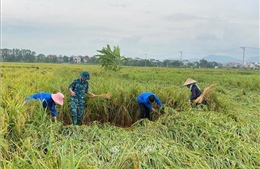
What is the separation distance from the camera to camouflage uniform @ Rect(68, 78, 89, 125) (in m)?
5.01

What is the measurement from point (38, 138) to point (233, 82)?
40.4 ft

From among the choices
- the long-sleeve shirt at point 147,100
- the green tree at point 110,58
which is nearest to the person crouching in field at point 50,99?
the long-sleeve shirt at point 147,100

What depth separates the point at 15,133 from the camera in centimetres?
319

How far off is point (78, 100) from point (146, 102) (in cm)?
129

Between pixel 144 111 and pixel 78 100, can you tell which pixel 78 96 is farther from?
pixel 144 111

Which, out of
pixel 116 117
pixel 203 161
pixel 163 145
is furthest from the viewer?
pixel 116 117

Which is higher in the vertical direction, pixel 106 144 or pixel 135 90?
pixel 135 90

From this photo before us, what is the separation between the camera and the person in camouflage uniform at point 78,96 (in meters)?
5.00

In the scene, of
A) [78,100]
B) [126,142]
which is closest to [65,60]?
[78,100]

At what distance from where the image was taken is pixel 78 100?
16.7ft

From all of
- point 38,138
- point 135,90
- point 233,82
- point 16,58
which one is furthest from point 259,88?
point 16,58

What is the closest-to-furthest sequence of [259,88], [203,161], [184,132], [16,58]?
[203,161]
[184,132]
[259,88]
[16,58]

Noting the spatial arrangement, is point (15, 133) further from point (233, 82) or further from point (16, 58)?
point (16, 58)

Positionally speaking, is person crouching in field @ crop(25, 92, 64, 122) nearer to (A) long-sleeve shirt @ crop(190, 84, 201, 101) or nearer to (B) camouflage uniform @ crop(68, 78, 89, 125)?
(B) camouflage uniform @ crop(68, 78, 89, 125)
